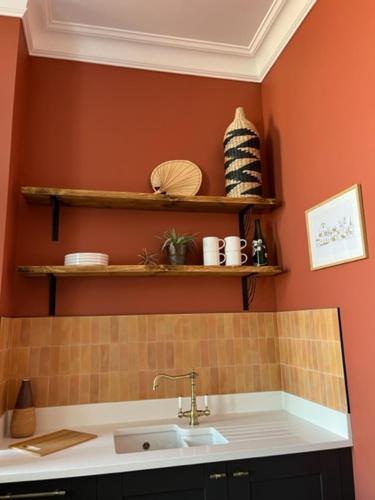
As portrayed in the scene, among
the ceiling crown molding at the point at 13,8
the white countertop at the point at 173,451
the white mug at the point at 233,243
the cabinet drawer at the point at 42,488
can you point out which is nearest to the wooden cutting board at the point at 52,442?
the white countertop at the point at 173,451

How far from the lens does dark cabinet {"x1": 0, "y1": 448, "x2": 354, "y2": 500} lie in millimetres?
1408

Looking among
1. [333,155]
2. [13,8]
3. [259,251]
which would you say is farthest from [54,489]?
[13,8]

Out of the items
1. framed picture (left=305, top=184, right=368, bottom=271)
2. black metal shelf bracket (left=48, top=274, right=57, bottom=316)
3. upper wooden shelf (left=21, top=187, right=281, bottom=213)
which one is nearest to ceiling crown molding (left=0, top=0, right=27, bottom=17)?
upper wooden shelf (left=21, top=187, right=281, bottom=213)

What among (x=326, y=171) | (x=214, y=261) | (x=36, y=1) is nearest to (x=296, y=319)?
(x=214, y=261)

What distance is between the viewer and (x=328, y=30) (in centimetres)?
182

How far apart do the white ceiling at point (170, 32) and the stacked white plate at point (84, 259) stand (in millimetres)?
1242

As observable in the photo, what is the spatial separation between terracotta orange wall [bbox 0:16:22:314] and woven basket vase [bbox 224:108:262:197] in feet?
3.88

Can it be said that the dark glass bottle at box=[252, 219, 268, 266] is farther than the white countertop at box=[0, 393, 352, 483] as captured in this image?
Yes

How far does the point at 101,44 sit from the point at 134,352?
6.03 ft

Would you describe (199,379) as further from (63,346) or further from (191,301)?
(63,346)

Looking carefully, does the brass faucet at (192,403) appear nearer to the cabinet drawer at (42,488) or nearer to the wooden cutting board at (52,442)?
the wooden cutting board at (52,442)

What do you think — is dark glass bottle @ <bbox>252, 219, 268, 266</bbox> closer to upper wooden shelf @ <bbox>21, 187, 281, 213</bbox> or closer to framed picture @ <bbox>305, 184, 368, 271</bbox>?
upper wooden shelf @ <bbox>21, 187, 281, 213</bbox>

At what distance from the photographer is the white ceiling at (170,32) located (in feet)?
6.91

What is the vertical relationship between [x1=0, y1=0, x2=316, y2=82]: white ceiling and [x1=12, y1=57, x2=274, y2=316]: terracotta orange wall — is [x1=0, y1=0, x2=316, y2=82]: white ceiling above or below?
above
